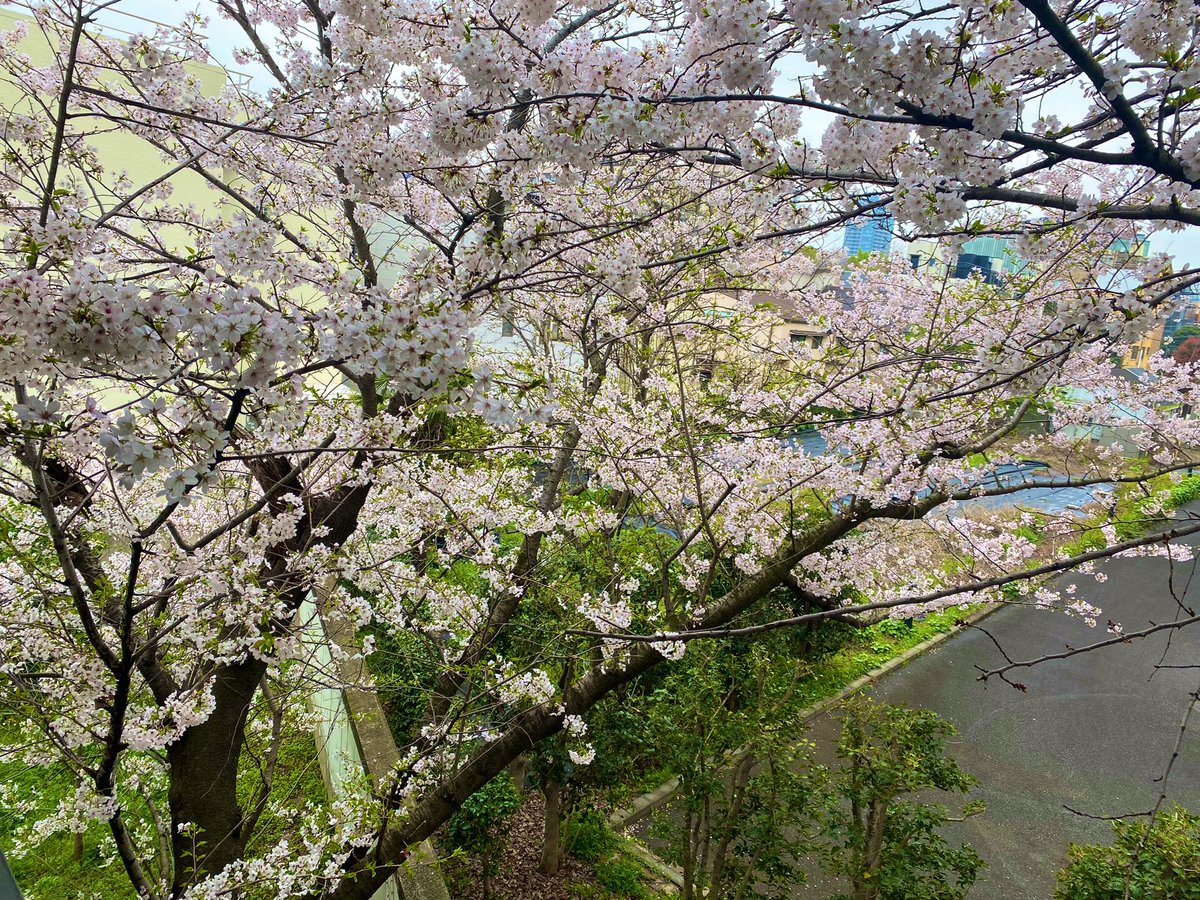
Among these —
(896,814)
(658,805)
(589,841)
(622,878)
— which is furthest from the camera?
(658,805)

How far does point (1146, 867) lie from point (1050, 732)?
16.2 ft

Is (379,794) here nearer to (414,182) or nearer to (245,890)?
(245,890)

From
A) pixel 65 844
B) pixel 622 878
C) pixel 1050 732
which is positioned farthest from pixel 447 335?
pixel 1050 732

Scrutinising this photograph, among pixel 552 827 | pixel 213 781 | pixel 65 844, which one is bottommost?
pixel 552 827

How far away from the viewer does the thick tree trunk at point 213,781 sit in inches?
137

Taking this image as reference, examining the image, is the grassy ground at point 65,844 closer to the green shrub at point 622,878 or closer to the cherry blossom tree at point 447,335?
the cherry blossom tree at point 447,335

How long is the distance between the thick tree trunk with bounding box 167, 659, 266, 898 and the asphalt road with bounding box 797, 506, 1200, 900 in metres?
4.47

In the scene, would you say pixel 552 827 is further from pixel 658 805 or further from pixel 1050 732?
pixel 1050 732

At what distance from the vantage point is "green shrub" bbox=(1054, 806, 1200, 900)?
11.4ft

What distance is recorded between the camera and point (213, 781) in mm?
3545

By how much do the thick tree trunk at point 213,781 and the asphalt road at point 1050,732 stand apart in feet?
14.7

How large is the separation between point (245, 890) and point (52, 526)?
8.04 feet

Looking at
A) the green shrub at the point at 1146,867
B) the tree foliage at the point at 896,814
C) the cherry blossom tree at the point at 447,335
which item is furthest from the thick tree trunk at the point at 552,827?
Result: the green shrub at the point at 1146,867

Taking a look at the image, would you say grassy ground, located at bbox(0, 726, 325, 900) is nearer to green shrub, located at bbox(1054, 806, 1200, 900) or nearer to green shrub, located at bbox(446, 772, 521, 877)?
green shrub, located at bbox(446, 772, 521, 877)
